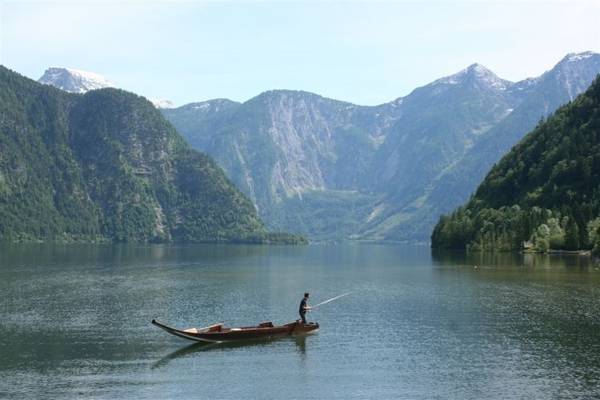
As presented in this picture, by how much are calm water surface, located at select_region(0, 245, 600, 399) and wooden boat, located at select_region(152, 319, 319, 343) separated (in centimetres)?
140

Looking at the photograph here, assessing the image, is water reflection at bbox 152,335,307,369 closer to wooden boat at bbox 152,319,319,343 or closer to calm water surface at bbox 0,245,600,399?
calm water surface at bbox 0,245,600,399

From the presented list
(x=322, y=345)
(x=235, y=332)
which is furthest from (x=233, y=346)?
(x=322, y=345)

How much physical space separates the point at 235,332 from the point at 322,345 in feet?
33.3

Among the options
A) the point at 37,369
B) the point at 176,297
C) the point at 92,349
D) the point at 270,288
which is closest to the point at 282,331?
the point at 92,349

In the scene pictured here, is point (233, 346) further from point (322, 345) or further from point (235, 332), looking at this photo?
point (322, 345)

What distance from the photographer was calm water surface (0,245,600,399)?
6297 cm

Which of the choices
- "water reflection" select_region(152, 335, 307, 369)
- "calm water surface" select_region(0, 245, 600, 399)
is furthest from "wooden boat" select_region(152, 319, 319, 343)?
"calm water surface" select_region(0, 245, 600, 399)

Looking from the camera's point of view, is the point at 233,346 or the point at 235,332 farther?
the point at 235,332

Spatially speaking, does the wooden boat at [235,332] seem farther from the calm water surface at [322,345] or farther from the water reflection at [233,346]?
the calm water surface at [322,345]

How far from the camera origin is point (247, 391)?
61906 millimetres

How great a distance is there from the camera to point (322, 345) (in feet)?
274

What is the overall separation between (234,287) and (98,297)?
32147 millimetres

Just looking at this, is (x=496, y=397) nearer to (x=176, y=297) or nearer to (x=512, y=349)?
(x=512, y=349)

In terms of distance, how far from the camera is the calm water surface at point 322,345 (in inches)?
2479
